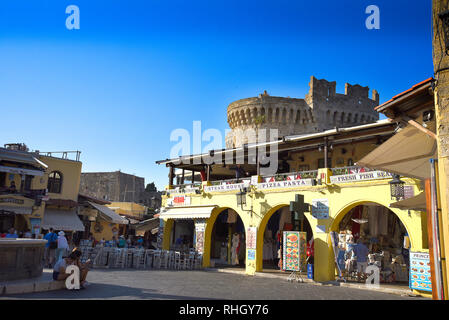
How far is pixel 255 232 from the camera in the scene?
17.4 m

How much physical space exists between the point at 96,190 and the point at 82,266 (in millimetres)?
35757

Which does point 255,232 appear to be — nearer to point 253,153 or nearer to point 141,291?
point 253,153

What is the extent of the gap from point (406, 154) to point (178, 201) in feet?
50.4

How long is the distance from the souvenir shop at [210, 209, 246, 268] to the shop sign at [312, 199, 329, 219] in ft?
20.8

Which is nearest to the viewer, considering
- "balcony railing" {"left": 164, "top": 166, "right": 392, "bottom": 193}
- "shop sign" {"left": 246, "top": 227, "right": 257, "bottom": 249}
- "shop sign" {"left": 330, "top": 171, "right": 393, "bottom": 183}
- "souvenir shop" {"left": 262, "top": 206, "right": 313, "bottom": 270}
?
"shop sign" {"left": 330, "top": 171, "right": 393, "bottom": 183}

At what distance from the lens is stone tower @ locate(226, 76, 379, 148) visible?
36.8 m

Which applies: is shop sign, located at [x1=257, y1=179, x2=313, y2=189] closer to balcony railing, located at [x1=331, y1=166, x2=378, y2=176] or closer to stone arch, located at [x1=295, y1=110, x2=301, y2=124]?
balcony railing, located at [x1=331, y1=166, x2=378, y2=176]

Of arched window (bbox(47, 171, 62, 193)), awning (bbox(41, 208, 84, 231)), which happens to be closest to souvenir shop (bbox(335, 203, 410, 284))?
awning (bbox(41, 208, 84, 231))

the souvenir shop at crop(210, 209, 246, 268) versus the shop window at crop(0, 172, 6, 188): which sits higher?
the shop window at crop(0, 172, 6, 188)

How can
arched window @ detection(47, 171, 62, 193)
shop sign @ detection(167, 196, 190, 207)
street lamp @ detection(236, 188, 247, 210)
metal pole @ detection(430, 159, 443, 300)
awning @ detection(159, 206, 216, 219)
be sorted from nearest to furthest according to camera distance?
metal pole @ detection(430, 159, 443, 300) → street lamp @ detection(236, 188, 247, 210) → awning @ detection(159, 206, 216, 219) → shop sign @ detection(167, 196, 190, 207) → arched window @ detection(47, 171, 62, 193)

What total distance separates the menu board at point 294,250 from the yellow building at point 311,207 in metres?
0.69

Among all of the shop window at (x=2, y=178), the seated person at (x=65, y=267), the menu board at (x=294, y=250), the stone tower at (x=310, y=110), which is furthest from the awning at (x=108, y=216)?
the seated person at (x=65, y=267)

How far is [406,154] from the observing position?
869cm
